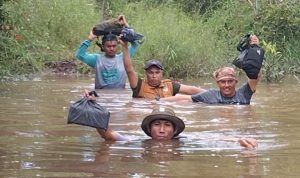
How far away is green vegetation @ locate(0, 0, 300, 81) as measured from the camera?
1354 cm

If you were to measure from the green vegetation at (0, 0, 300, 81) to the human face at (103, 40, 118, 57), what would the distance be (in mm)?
1723

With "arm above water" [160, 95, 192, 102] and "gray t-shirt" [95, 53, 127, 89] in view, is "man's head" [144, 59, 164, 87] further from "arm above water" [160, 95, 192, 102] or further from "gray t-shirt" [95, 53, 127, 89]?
"gray t-shirt" [95, 53, 127, 89]

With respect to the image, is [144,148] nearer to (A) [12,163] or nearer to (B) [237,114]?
(A) [12,163]

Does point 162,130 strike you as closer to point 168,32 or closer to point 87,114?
point 87,114

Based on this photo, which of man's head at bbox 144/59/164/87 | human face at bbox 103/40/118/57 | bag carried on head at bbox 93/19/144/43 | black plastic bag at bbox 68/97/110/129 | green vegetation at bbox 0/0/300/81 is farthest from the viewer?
green vegetation at bbox 0/0/300/81

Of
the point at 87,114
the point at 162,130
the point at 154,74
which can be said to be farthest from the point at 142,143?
the point at 154,74

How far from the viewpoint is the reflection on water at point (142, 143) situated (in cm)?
476

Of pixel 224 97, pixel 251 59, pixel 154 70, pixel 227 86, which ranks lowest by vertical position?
pixel 224 97

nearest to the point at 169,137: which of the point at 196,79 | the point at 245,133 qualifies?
the point at 245,133

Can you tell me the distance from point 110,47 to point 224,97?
2.22m

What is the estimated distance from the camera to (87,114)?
18.3 ft

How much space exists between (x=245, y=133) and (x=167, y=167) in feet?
7.43

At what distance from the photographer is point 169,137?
6.26 m

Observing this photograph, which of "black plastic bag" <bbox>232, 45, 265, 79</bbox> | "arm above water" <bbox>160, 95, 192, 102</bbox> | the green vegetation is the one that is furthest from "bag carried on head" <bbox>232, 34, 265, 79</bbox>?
the green vegetation
